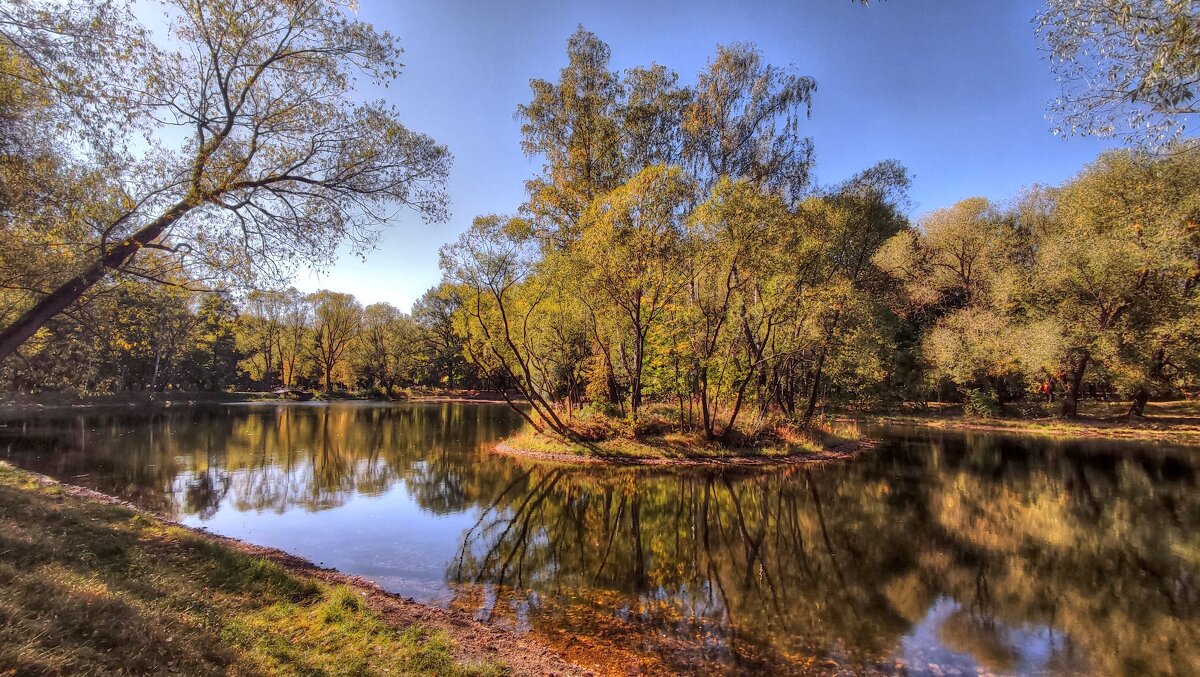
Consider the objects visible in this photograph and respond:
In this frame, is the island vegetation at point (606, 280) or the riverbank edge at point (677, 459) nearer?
the island vegetation at point (606, 280)

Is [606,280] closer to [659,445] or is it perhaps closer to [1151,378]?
[659,445]

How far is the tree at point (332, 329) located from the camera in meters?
77.4

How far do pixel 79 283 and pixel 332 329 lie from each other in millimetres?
76724

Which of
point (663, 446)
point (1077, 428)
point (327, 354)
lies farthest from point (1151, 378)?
point (327, 354)

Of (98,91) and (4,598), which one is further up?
(98,91)

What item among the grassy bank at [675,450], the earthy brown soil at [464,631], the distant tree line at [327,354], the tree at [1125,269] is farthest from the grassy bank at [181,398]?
the tree at [1125,269]

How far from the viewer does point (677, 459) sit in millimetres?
25000

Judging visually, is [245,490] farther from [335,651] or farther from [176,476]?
[335,651]

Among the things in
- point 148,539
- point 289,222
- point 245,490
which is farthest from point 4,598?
point 245,490

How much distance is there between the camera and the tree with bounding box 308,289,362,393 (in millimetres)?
77438

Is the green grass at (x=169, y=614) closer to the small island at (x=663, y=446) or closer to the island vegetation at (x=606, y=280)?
the island vegetation at (x=606, y=280)

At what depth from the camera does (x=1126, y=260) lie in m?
34.3

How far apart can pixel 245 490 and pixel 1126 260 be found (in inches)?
2063

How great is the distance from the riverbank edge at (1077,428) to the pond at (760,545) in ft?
25.6
